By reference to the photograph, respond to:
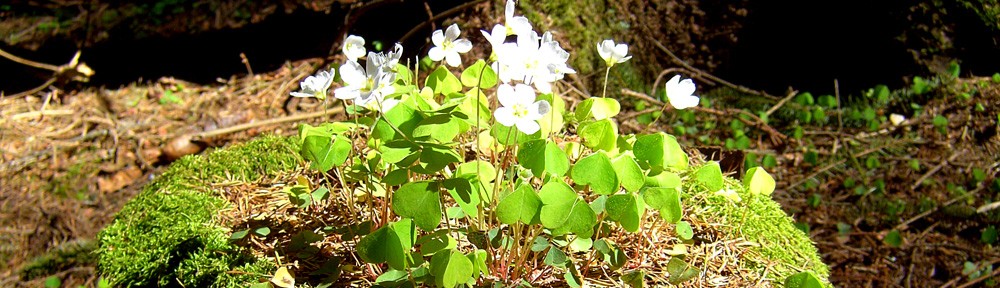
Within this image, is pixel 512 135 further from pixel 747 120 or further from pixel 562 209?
Answer: pixel 747 120

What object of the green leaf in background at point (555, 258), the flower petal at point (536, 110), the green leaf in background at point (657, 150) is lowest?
the green leaf in background at point (555, 258)

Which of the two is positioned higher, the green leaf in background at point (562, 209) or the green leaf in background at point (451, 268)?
the green leaf in background at point (562, 209)

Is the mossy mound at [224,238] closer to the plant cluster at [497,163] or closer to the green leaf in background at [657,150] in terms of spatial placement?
the plant cluster at [497,163]

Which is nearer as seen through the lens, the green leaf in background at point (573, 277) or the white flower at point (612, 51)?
the white flower at point (612, 51)

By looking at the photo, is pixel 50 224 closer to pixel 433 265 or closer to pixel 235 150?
pixel 235 150

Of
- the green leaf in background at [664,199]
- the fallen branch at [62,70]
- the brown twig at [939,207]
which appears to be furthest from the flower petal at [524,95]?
the fallen branch at [62,70]

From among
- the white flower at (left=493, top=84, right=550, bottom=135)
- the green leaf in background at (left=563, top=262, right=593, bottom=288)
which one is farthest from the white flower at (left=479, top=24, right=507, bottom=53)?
the green leaf in background at (left=563, top=262, right=593, bottom=288)

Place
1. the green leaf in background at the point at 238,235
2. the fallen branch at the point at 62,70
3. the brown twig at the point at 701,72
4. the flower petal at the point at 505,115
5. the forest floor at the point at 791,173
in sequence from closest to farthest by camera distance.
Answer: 1. the flower petal at the point at 505,115
2. the green leaf in background at the point at 238,235
3. the forest floor at the point at 791,173
4. the brown twig at the point at 701,72
5. the fallen branch at the point at 62,70
